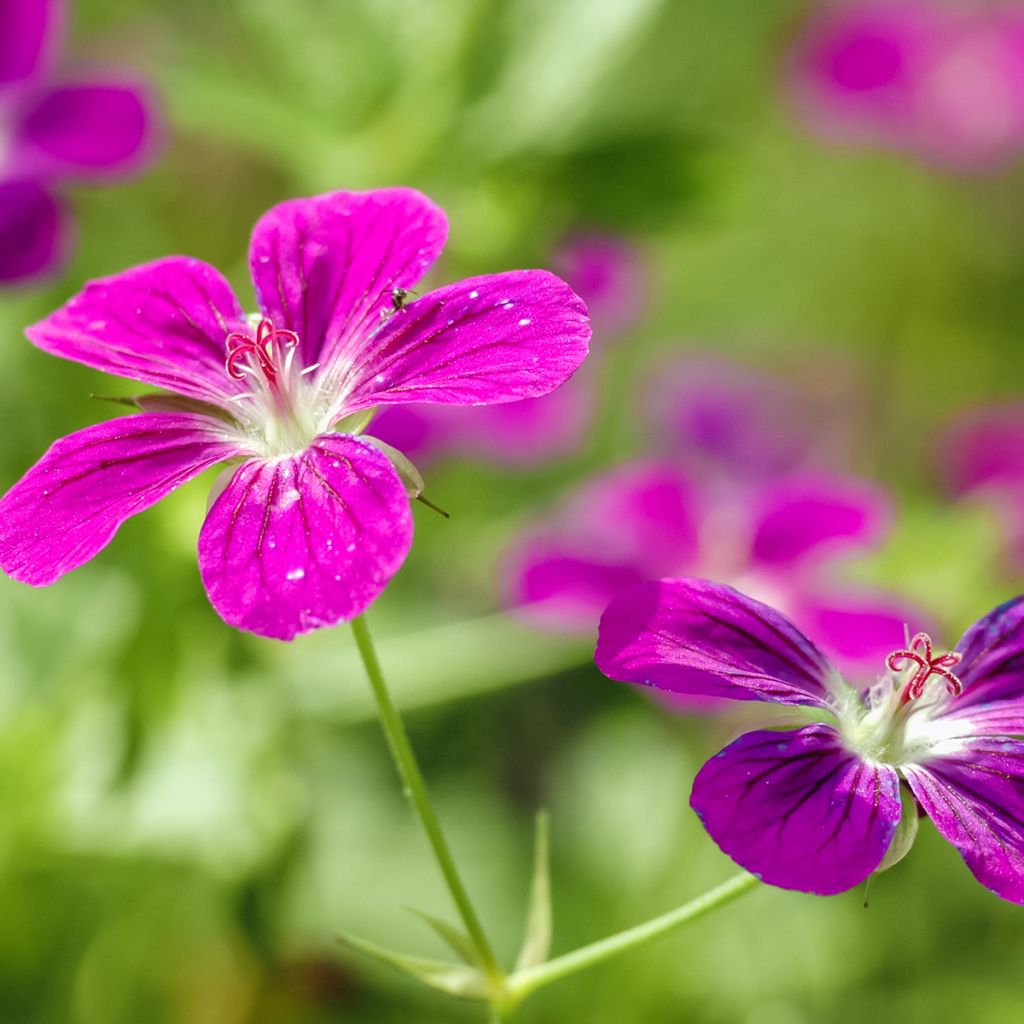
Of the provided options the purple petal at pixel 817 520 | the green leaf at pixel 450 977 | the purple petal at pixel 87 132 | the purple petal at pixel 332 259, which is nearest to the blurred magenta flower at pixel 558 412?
the purple petal at pixel 817 520

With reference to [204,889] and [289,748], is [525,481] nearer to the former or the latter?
[289,748]

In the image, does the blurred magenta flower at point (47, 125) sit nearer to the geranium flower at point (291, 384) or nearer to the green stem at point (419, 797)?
the geranium flower at point (291, 384)

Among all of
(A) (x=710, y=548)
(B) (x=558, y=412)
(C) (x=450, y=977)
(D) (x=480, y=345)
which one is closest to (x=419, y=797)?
(C) (x=450, y=977)

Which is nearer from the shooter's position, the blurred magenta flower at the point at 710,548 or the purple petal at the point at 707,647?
the purple petal at the point at 707,647

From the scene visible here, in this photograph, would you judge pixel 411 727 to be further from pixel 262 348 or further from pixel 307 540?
pixel 307 540

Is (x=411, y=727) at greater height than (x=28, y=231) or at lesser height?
lesser

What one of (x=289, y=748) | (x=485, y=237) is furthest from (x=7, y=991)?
(x=485, y=237)
